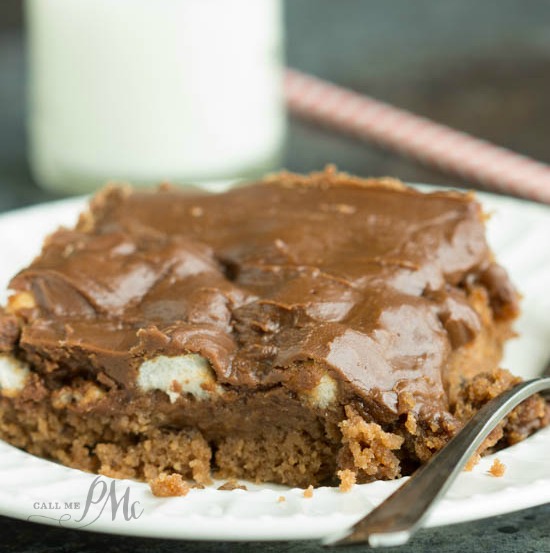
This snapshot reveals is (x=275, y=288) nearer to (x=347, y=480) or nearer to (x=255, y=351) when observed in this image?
(x=255, y=351)

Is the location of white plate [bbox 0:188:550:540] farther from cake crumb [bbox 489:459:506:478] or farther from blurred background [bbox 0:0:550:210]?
blurred background [bbox 0:0:550:210]

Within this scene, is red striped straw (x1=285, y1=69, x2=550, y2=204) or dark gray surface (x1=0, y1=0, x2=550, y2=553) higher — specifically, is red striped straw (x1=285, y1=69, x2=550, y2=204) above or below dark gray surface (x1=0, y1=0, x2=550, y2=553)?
above

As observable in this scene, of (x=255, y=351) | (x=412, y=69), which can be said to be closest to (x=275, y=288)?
(x=255, y=351)

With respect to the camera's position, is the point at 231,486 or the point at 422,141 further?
the point at 422,141

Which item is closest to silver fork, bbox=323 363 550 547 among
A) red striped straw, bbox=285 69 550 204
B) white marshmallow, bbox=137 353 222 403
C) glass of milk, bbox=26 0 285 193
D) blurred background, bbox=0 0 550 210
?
white marshmallow, bbox=137 353 222 403

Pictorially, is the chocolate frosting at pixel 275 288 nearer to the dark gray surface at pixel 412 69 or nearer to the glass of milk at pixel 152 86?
the glass of milk at pixel 152 86

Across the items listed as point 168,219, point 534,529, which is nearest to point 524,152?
point 168,219
